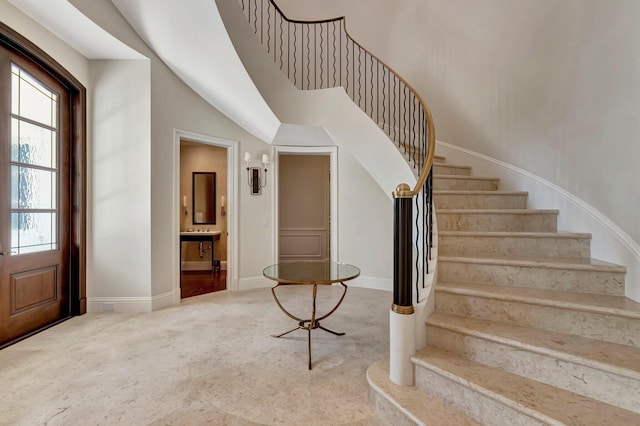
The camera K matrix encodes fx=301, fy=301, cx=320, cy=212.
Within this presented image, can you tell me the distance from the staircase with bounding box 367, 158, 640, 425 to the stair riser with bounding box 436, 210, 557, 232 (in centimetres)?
31

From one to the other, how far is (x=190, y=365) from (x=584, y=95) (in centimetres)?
375

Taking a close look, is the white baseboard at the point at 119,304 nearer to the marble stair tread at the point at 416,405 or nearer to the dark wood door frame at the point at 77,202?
the dark wood door frame at the point at 77,202

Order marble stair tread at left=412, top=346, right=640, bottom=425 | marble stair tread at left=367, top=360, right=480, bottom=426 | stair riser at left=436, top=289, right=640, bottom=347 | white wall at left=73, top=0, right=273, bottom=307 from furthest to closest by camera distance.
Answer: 1. white wall at left=73, top=0, right=273, bottom=307
2. stair riser at left=436, top=289, right=640, bottom=347
3. marble stair tread at left=367, top=360, right=480, bottom=426
4. marble stair tread at left=412, top=346, right=640, bottom=425

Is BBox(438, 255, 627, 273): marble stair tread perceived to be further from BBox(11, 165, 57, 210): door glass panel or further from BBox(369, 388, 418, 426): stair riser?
BBox(11, 165, 57, 210): door glass panel

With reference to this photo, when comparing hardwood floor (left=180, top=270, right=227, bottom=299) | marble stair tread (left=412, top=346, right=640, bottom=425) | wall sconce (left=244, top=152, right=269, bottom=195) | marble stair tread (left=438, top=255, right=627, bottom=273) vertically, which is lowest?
hardwood floor (left=180, top=270, right=227, bottom=299)

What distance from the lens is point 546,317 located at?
1.79 m

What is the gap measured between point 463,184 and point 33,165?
4415mm

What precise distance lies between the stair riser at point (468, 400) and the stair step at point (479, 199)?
1786mm

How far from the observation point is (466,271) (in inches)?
88.7

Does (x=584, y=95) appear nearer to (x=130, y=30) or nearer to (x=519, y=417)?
(x=519, y=417)

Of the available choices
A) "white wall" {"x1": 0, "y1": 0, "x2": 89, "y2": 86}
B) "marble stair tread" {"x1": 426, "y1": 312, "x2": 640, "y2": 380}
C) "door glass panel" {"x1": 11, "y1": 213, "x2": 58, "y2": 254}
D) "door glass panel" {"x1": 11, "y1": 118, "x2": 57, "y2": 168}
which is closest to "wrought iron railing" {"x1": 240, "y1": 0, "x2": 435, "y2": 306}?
"white wall" {"x1": 0, "y1": 0, "x2": 89, "y2": 86}

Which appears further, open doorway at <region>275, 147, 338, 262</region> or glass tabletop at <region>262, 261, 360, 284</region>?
open doorway at <region>275, 147, 338, 262</region>

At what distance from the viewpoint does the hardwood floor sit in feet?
14.9

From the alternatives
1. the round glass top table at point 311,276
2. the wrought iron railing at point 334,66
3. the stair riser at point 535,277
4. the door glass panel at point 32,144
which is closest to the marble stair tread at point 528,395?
the stair riser at point 535,277
